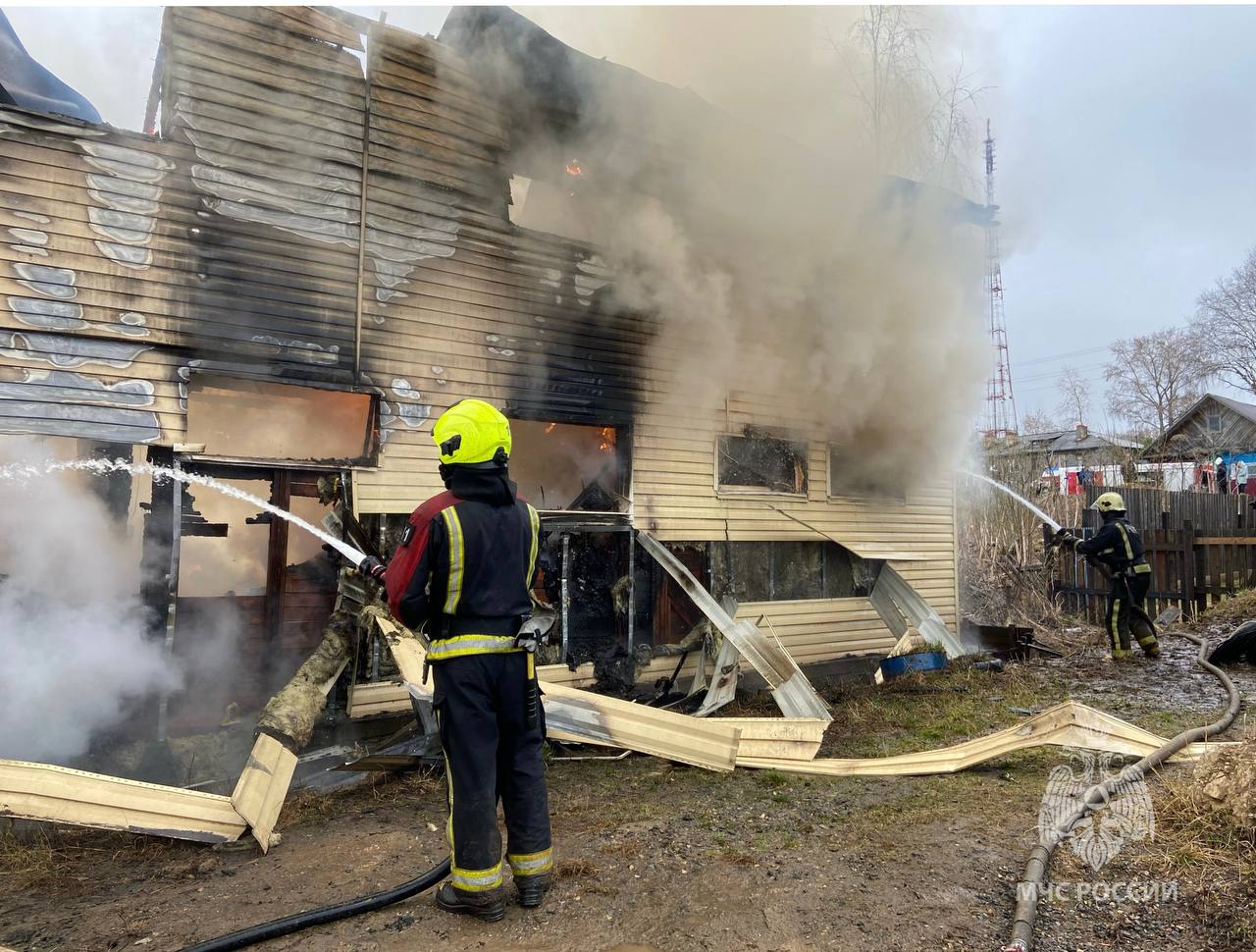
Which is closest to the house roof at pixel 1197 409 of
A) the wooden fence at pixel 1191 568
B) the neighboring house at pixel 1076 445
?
the neighboring house at pixel 1076 445

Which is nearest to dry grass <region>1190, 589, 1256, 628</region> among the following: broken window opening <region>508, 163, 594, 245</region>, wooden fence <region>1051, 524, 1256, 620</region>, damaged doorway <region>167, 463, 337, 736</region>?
wooden fence <region>1051, 524, 1256, 620</region>

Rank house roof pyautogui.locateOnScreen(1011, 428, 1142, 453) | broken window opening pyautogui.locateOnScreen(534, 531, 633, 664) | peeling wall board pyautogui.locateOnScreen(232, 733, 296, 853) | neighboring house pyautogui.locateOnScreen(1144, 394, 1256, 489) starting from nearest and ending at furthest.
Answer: peeling wall board pyautogui.locateOnScreen(232, 733, 296, 853)
broken window opening pyautogui.locateOnScreen(534, 531, 633, 664)
neighboring house pyautogui.locateOnScreen(1144, 394, 1256, 489)
house roof pyautogui.locateOnScreen(1011, 428, 1142, 453)

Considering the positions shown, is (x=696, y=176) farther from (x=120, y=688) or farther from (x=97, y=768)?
(x=97, y=768)

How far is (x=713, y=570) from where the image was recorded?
7633 mm

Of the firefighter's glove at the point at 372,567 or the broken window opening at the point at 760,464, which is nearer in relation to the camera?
the firefighter's glove at the point at 372,567

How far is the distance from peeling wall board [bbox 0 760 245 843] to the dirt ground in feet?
0.55

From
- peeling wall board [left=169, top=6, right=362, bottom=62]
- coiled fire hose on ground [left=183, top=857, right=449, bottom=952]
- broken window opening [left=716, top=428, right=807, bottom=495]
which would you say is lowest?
coiled fire hose on ground [left=183, top=857, right=449, bottom=952]

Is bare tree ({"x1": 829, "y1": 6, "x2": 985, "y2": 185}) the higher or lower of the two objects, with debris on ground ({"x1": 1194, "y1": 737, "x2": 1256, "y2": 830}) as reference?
higher

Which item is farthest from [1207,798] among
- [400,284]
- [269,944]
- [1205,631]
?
[1205,631]

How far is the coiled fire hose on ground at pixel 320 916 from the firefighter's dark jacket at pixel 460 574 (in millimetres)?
1011

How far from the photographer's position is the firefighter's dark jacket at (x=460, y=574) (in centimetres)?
295

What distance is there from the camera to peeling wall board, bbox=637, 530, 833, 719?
5.83 metres

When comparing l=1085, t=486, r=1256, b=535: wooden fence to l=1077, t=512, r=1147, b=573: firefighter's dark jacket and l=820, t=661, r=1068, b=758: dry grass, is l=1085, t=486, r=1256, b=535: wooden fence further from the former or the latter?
l=820, t=661, r=1068, b=758: dry grass

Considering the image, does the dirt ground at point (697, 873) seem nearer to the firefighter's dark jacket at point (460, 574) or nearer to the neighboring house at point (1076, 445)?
the firefighter's dark jacket at point (460, 574)
